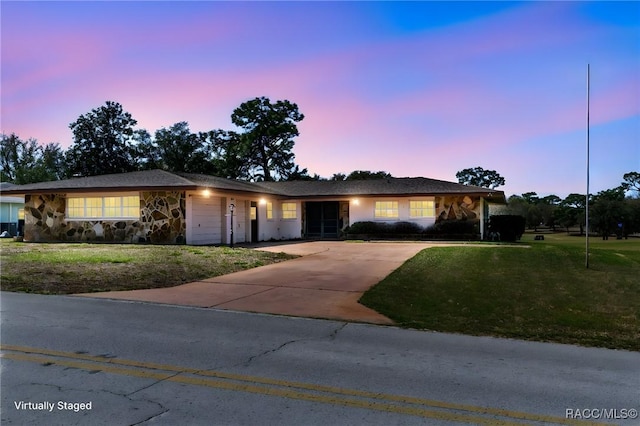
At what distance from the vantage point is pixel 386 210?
26.5 meters

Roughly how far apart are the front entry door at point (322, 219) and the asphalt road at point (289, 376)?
67.8 ft

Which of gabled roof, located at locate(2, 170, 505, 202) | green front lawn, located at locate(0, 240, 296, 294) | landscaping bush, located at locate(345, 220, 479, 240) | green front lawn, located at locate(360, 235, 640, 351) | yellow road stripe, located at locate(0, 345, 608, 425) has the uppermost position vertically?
gabled roof, located at locate(2, 170, 505, 202)

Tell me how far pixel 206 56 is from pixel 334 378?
53.5 feet

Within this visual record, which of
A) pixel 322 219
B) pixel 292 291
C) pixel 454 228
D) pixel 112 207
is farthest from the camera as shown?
pixel 322 219

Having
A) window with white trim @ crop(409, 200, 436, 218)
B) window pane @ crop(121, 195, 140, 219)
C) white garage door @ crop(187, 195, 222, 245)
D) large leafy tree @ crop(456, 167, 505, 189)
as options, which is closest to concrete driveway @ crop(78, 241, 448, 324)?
white garage door @ crop(187, 195, 222, 245)

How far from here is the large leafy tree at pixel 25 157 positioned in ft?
180

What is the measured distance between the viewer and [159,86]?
22234mm

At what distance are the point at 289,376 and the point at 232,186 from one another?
66.6 feet

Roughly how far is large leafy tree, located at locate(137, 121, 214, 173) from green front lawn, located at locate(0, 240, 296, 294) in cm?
3474

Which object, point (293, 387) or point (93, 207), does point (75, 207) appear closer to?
point (93, 207)

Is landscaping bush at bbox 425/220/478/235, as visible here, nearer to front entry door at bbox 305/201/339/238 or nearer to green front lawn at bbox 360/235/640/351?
front entry door at bbox 305/201/339/238

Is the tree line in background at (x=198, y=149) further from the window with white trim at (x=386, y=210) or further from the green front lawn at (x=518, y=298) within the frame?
the green front lawn at (x=518, y=298)

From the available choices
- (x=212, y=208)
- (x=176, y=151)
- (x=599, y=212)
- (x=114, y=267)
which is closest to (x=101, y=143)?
(x=176, y=151)

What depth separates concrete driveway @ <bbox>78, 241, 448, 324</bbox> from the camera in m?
8.18
